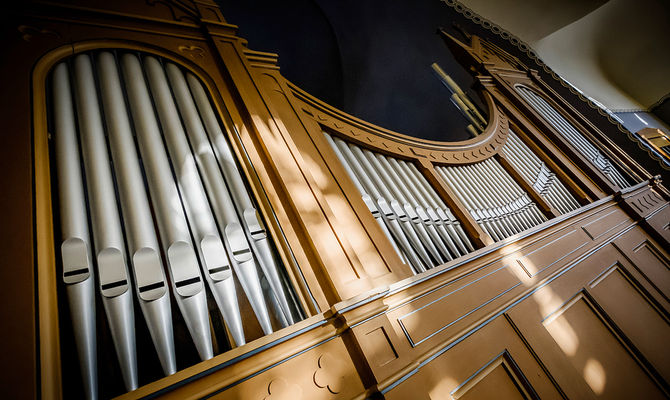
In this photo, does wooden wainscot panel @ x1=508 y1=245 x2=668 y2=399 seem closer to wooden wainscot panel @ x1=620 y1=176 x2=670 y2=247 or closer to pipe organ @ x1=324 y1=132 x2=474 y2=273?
pipe organ @ x1=324 y1=132 x2=474 y2=273

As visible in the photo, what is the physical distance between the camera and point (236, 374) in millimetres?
929

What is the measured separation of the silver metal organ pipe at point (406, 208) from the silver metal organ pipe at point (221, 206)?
1.15 meters

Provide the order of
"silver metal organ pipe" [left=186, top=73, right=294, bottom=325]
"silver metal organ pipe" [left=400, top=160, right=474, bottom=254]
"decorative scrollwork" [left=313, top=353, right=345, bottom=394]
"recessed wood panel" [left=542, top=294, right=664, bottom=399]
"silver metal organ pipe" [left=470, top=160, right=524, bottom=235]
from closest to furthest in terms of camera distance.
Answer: "decorative scrollwork" [left=313, top=353, right=345, bottom=394] → "silver metal organ pipe" [left=186, top=73, right=294, bottom=325] → "recessed wood panel" [left=542, top=294, right=664, bottom=399] → "silver metal organ pipe" [left=400, top=160, right=474, bottom=254] → "silver metal organ pipe" [left=470, top=160, right=524, bottom=235]

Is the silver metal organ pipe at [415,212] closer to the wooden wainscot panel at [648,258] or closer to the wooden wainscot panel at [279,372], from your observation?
the wooden wainscot panel at [279,372]

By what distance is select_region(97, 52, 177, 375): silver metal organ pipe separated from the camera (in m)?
0.94

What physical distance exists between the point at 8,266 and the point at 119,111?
0.90m

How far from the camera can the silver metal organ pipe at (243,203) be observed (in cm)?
124

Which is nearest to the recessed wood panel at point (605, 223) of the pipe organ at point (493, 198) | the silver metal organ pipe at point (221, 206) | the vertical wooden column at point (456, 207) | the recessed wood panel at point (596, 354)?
the pipe organ at point (493, 198)

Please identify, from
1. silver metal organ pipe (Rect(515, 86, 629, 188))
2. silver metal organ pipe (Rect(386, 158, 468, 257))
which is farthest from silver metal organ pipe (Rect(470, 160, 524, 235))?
silver metal organ pipe (Rect(515, 86, 629, 188))

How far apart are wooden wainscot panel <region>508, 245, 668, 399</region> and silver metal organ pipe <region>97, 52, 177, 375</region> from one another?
1856mm

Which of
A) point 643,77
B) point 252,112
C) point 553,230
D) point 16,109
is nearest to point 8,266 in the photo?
point 16,109

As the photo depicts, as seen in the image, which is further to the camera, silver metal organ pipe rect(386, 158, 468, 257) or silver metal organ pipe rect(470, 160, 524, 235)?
silver metal organ pipe rect(470, 160, 524, 235)

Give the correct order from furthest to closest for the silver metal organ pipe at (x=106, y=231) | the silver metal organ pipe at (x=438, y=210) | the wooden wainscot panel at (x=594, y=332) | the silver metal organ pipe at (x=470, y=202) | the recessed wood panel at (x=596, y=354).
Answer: the silver metal organ pipe at (x=470, y=202), the silver metal organ pipe at (x=438, y=210), the recessed wood panel at (x=596, y=354), the wooden wainscot panel at (x=594, y=332), the silver metal organ pipe at (x=106, y=231)

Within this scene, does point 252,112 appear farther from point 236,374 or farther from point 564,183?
→ point 564,183
